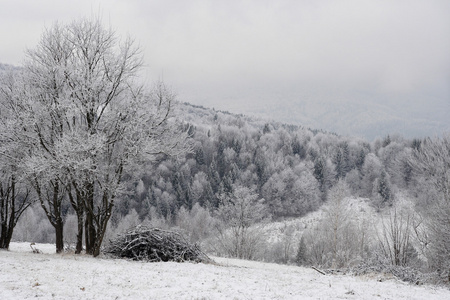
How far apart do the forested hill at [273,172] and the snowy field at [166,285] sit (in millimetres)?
65830

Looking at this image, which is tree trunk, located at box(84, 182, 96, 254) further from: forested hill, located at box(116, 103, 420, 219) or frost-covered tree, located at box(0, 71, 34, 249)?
forested hill, located at box(116, 103, 420, 219)

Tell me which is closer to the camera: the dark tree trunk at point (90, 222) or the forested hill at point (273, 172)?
the dark tree trunk at point (90, 222)

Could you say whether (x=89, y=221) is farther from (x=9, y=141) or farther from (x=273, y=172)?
(x=273, y=172)

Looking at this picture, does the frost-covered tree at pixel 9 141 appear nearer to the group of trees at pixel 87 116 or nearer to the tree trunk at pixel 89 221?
the group of trees at pixel 87 116

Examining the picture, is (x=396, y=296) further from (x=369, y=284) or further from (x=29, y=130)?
(x=29, y=130)

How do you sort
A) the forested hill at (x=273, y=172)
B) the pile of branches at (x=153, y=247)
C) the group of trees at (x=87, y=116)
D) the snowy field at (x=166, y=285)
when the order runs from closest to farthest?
the snowy field at (x=166, y=285) < the group of trees at (x=87, y=116) < the pile of branches at (x=153, y=247) < the forested hill at (x=273, y=172)

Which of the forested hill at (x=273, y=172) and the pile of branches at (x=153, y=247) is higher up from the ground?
the forested hill at (x=273, y=172)

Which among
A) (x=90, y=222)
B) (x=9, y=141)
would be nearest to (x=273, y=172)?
(x=90, y=222)

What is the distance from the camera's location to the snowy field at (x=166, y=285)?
6.99m

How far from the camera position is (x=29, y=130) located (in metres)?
13.1

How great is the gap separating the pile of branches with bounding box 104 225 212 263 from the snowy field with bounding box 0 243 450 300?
277cm

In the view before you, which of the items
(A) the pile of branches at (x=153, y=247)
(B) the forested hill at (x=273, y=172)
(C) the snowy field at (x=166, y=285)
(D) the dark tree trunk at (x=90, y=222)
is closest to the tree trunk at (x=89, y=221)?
(D) the dark tree trunk at (x=90, y=222)

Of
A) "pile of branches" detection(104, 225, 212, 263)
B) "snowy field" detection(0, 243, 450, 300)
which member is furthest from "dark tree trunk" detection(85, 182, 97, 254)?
"snowy field" detection(0, 243, 450, 300)

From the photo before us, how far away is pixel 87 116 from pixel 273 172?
94.1 m
